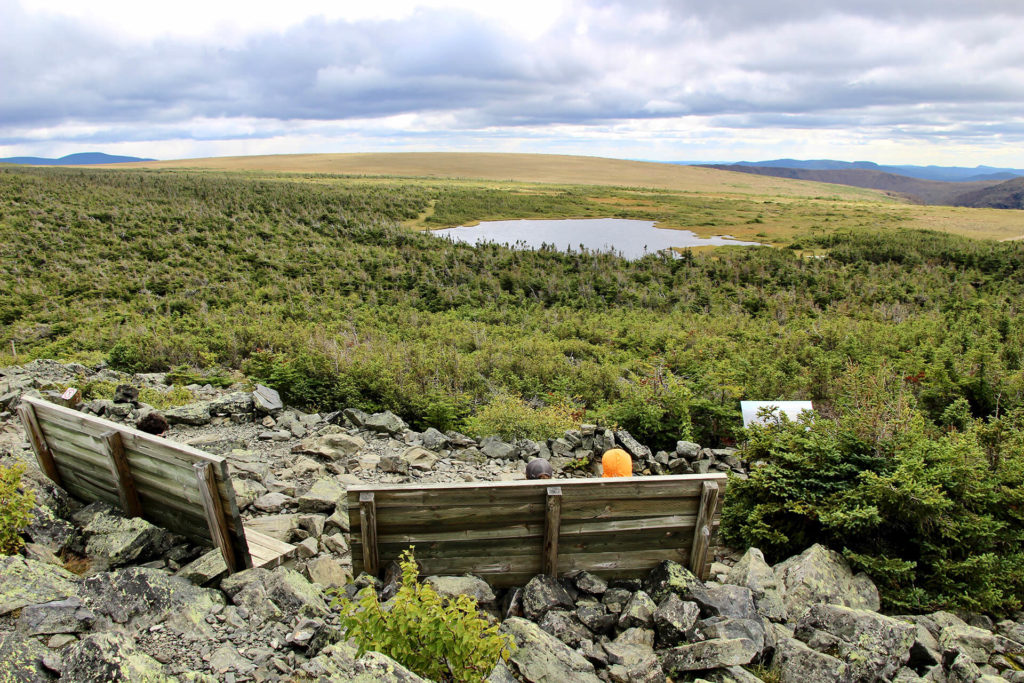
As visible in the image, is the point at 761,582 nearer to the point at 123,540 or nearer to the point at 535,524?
the point at 535,524

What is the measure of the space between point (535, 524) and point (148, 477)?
11.3 ft

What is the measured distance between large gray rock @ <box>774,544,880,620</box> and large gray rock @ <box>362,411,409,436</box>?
5.99 metres

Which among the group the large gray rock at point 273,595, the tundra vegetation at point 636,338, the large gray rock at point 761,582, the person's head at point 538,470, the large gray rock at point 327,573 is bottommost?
the tundra vegetation at point 636,338

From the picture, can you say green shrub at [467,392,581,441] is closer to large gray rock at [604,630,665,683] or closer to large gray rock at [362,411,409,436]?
large gray rock at [362,411,409,436]

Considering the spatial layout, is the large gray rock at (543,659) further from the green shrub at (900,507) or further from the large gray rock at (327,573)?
the green shrub at (900,507)

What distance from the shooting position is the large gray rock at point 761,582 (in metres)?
5.11

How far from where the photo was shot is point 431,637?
3504mm

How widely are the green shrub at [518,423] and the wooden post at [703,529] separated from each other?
456 centimetres

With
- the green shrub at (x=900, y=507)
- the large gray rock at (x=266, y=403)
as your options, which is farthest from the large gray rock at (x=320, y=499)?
the green shrub at (x=900, y=507)

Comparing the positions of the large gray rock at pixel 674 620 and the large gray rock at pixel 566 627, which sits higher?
the large gray rock at pixel 674 620

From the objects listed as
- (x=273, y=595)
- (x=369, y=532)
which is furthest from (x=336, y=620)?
(x=369, y=532)

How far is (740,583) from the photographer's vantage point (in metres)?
5.55

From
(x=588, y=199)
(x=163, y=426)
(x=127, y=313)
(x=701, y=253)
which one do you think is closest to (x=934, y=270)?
(x=701, y=253)

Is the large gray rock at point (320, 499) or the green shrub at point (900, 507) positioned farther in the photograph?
the large gray rock at point (320, 499)
